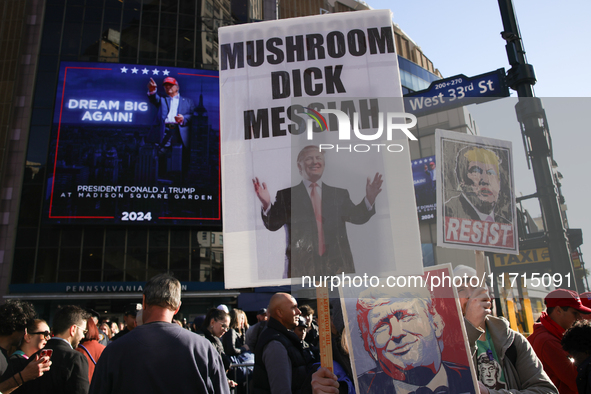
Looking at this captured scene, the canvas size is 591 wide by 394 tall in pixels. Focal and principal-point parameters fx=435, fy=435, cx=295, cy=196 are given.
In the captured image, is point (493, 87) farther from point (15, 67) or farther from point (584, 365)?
point (15, 67)

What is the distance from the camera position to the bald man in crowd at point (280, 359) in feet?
8.64

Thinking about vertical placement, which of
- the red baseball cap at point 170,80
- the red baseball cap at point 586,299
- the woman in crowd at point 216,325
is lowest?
the woman in crowd at point 216,325

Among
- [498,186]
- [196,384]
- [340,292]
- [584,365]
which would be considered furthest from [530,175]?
[196,384]

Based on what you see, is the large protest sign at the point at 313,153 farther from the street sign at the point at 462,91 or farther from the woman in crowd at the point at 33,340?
the woman in crowd at the point at 33,340

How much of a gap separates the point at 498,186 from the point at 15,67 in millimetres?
24083

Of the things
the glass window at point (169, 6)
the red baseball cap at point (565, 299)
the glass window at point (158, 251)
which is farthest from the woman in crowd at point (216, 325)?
the glass window at point (169, 6)

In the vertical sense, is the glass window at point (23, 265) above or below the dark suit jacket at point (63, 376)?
above

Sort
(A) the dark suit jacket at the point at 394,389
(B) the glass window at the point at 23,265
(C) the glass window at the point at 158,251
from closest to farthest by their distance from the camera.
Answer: (A) the dark suit jacket at the point at 394,389
(B) the glass window at the point at 23,265
(C) the glass window at the point at 158,251

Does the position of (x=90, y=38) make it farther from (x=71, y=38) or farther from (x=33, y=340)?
(x=33, y=340)

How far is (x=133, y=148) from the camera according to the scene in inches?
758

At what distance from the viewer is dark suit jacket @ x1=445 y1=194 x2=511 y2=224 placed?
267cm

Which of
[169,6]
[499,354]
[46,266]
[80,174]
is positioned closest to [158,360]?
[499,354]

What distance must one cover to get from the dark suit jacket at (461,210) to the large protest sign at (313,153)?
0.29 meters

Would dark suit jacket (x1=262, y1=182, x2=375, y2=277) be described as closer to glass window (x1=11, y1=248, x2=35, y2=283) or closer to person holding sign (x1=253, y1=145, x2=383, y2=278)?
person holding sign (x1=253, y1=145, x2=383, y2=278)
